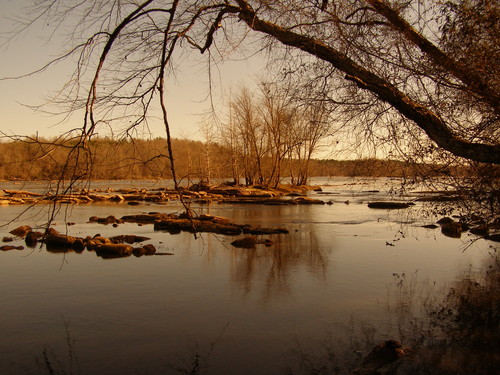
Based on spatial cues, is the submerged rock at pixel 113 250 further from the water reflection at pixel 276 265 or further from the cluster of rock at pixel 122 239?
the water reflection at pixel 276 265

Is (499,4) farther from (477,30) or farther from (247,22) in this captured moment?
(247,22)

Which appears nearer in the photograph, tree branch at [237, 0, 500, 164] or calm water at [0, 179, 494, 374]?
tree branch at [237, 0, 500, 164]

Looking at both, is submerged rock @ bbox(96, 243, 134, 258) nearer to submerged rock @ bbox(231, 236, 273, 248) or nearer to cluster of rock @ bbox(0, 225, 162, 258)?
cluster of rock @ bbox(0, 225, 162, 258)

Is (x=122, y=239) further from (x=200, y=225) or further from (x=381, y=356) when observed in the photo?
(x=381, y=356)

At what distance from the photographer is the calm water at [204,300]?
17.1ft

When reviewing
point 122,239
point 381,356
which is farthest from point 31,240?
point 381,356

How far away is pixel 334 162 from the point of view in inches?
262

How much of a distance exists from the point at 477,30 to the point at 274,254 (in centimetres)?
725

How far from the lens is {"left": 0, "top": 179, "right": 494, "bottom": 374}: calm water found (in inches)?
205

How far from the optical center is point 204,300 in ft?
24.1

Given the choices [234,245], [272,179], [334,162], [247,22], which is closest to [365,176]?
[334,162]

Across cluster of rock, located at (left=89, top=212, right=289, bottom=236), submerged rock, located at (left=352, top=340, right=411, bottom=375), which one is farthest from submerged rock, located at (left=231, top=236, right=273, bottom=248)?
submerged rock, located at (left=352, top=340, right=411, bottom=375)

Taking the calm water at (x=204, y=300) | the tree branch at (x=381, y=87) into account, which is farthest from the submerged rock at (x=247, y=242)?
the tree branch at (x=381, y=87)

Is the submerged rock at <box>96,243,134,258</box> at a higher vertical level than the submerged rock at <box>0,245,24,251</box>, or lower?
higher
